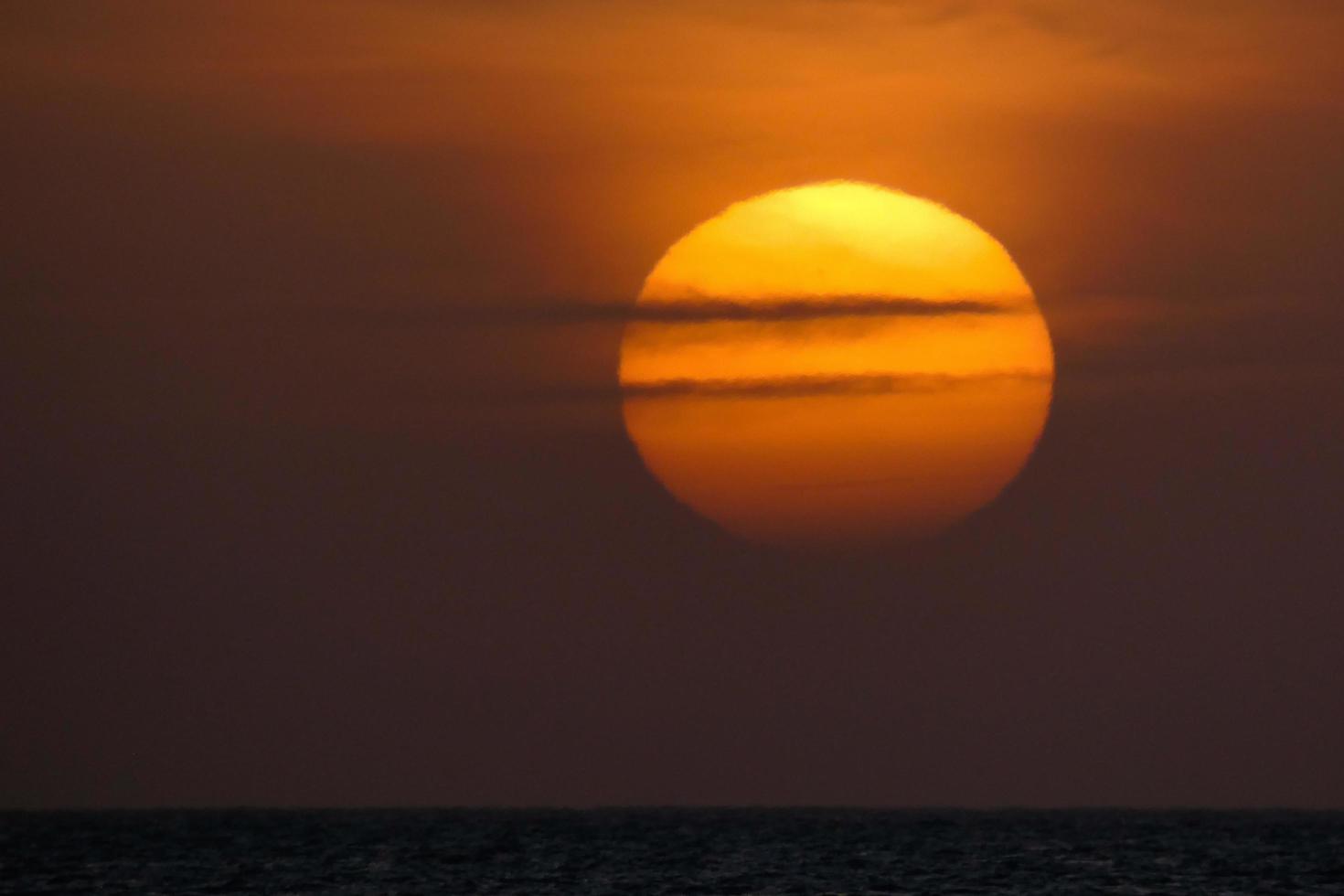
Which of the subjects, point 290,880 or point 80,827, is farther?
point 80,827

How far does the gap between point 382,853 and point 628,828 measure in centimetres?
5710

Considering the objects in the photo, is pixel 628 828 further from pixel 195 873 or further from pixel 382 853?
pixel 195 873

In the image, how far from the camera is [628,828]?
179 metres

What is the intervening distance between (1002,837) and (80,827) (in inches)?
2432

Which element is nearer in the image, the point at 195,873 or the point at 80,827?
the point at 195,873

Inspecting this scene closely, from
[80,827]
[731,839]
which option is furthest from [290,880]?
[80,827]

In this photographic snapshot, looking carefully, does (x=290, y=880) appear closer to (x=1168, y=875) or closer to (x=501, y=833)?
(x=1168, y=875)

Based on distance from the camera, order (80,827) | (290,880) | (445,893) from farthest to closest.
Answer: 1. (80,827)
2. (290,880)
3. (445,893)

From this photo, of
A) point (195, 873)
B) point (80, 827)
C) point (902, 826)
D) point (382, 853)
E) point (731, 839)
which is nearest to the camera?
point (195, 873)

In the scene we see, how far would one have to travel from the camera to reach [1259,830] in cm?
18212

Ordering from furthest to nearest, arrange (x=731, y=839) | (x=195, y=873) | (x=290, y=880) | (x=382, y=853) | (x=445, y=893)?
(x=731, y=839) < (x=382, y=853) < (x=195, y=873) < (x=290, y=880) < (x=445, y=893)

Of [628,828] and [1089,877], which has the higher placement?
[628,828]

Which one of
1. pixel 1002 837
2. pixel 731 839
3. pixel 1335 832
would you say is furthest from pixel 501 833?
pixel 1335 832

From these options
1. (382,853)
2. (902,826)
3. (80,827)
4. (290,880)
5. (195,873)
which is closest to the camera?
(290,880)
